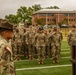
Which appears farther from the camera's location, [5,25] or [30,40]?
[30,40]

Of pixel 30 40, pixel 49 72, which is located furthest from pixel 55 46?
pixel 49 72

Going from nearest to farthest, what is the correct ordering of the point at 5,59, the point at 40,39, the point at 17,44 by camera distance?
the point at 5,59 → the point at 40,39 → the point at 17,44

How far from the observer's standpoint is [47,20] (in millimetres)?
114625

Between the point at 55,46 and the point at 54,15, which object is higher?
the point at 54,15

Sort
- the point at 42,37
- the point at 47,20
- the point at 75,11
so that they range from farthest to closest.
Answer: the point at 75,11, the point at 47,20, the point at 42,37

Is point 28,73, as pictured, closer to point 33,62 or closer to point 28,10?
point 33,62

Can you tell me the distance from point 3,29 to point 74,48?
2.16 m

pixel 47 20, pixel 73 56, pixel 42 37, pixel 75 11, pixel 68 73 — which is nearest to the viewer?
pixel 73 56

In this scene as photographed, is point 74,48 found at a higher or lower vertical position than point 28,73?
higher

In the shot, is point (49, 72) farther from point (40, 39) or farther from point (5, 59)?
point (5, 59)

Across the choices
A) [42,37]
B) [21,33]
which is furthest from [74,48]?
[21,33]

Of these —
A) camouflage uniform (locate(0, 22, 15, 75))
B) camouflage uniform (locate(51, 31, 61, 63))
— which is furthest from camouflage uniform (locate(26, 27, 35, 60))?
camouflage uniform (locate(0, 22, 15, 75))

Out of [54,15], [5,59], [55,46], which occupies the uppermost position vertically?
[54,15]

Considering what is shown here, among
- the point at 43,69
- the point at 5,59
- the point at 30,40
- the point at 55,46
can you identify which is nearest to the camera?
the point at 5,59
